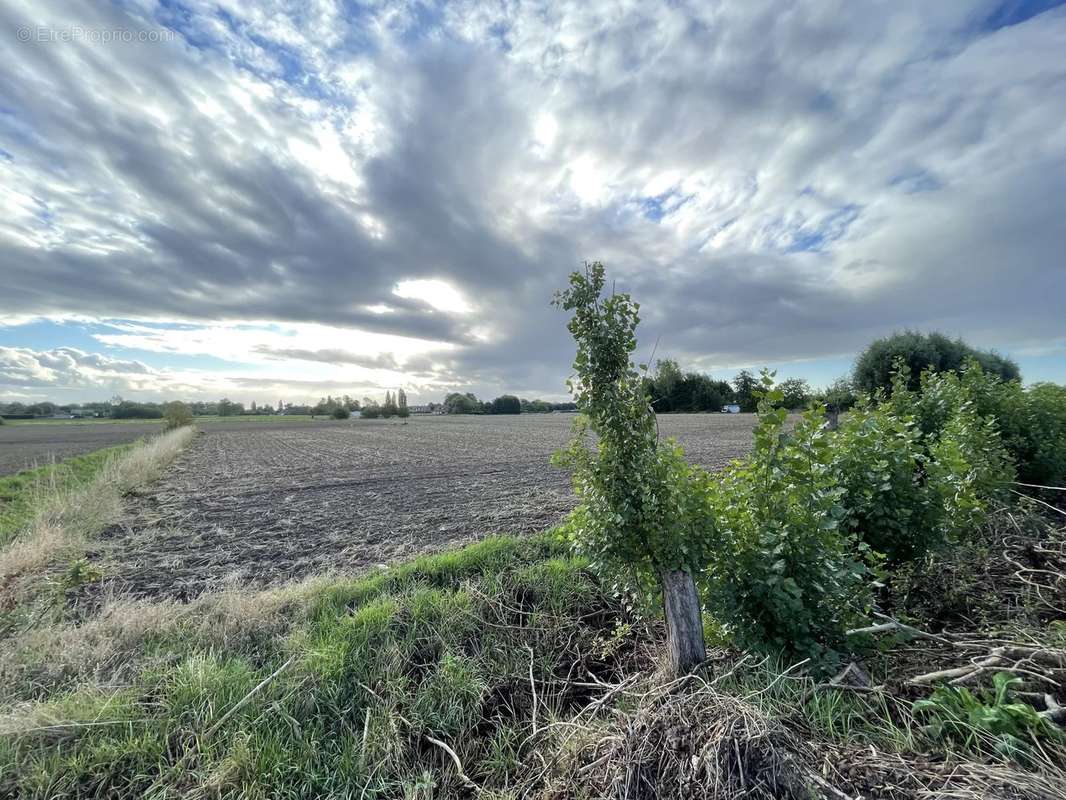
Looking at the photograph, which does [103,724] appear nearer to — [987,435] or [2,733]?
[2,733]

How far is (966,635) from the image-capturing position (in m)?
3.37

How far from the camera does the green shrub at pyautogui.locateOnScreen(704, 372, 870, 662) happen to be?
325cm

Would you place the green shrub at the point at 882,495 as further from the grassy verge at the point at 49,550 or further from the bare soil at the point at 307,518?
the grassy verge at the point at 49,550

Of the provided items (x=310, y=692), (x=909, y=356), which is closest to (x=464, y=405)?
(x=909, y=356)

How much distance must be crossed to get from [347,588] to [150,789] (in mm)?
2802

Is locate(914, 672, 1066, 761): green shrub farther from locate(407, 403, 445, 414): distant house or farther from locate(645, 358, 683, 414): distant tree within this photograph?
locate(407, 403, 445, 414): distant house

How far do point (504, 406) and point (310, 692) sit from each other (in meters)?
133

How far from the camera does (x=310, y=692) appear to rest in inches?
149

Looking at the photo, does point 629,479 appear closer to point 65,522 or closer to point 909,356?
point 65,522

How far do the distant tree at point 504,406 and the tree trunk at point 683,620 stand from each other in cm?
13234

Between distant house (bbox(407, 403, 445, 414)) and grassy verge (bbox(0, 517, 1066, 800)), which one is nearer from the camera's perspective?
grassy verge (bbox(0, 517, 1066, 800))

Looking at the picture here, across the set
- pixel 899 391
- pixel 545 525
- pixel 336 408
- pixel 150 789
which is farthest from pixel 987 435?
pixel 336 408

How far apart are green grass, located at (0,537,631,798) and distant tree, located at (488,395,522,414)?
130778 mm

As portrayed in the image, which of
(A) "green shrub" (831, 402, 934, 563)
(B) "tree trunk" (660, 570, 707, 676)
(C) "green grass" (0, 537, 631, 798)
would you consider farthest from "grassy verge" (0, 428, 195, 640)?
(A) "green shrub" (831, 402, 934, 563)
